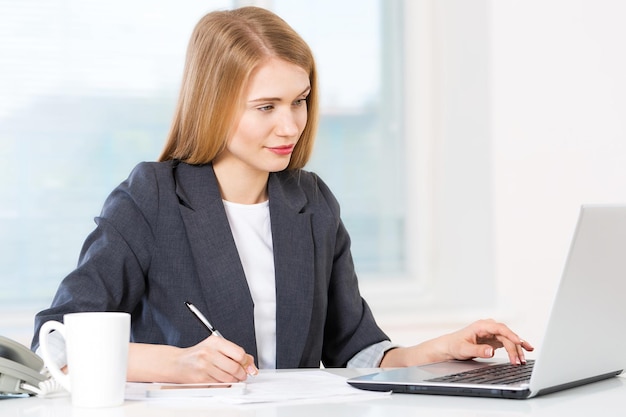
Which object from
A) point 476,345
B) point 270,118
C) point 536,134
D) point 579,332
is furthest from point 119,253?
point 536,134

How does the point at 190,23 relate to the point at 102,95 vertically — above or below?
above

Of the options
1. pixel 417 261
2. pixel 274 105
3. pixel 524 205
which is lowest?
pixel 417 261

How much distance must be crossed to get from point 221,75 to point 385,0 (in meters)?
1.80

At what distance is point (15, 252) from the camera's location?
2838mm

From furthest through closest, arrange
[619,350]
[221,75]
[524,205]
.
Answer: [524,205]
[221,75]
[619,350]

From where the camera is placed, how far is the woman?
1692mm

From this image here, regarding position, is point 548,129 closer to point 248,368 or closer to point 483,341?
point 483,341

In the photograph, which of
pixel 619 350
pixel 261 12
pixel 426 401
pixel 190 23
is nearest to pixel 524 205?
pixel 190 23

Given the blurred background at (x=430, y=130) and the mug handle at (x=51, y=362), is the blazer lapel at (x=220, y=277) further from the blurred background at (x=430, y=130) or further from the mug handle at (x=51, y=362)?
the blurred background at (x=430, y=130)

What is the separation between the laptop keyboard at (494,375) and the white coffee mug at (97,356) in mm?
429

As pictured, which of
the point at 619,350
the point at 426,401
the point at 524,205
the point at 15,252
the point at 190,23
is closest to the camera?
the point at 426,401

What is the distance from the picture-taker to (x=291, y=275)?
177 cm

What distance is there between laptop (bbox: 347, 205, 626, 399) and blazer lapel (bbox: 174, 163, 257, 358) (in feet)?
1.55

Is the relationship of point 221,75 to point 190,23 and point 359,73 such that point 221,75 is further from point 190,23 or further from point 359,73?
point 359,73
